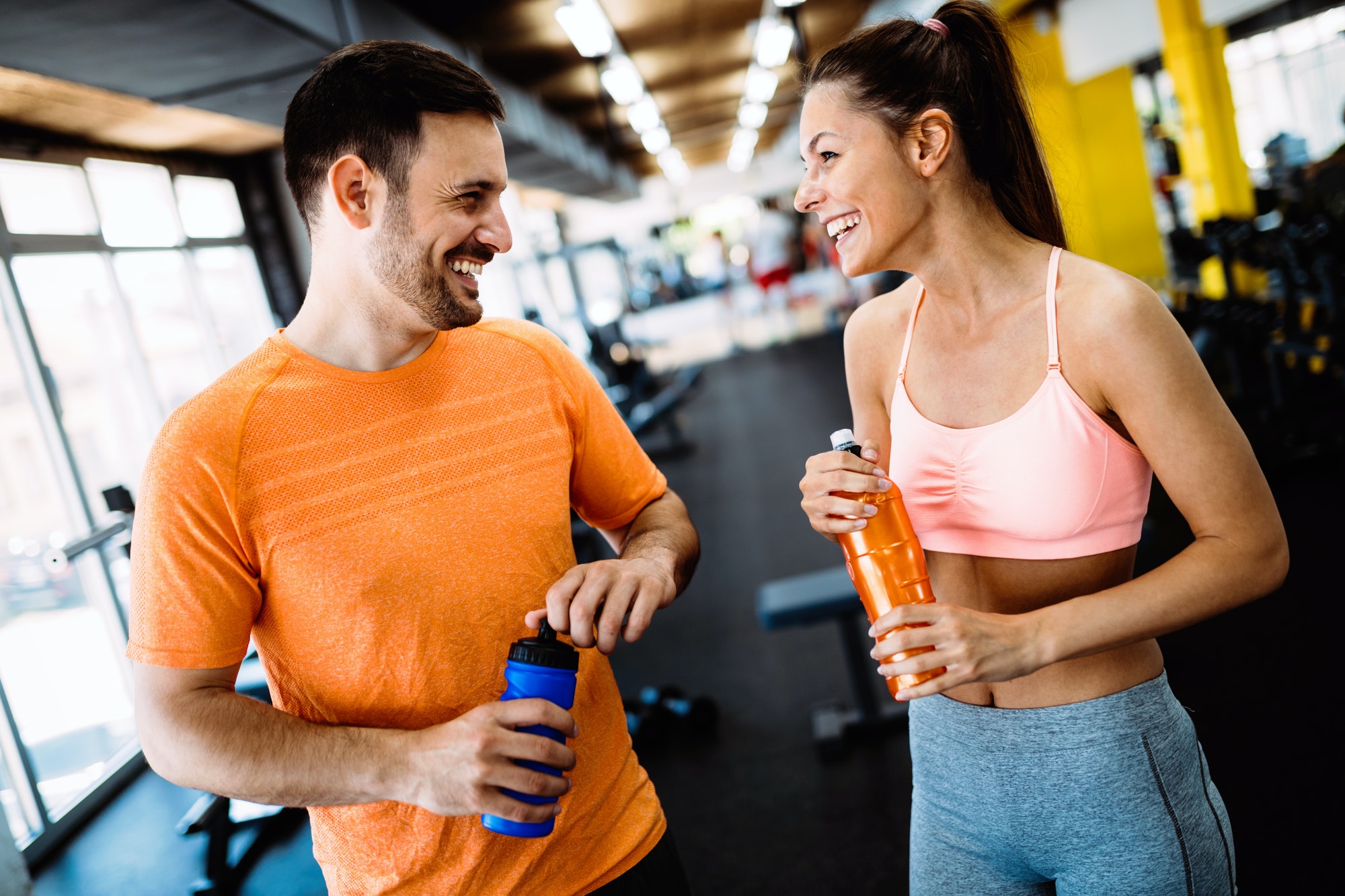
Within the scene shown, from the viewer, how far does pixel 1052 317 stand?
114 centimetres

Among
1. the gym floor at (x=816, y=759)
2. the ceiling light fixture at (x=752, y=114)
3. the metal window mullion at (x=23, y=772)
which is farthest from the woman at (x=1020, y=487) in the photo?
the ceiling light fixture at (x=752, y=114)

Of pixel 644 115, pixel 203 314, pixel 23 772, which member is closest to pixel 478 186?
pixel 23 772

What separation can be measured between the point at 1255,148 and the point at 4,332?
1274 centimetres

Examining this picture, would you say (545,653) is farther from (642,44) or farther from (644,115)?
(644,115)

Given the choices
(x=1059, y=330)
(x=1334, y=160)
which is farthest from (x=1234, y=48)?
(x=1059, y=330)

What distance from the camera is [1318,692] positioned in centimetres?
293

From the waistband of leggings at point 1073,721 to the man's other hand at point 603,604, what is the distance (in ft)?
1.51

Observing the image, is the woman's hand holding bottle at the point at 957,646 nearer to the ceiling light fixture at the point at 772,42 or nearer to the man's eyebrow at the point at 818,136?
the man's eyebrow at the point at 818,136

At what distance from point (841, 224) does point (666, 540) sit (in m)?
0.52

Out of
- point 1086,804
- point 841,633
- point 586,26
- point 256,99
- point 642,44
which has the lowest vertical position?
point 841,633

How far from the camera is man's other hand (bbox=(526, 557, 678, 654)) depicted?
111 centimetres

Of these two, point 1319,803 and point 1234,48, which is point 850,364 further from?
point 1234,48

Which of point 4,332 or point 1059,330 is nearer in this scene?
point 1059,330

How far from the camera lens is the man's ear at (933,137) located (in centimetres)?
124
